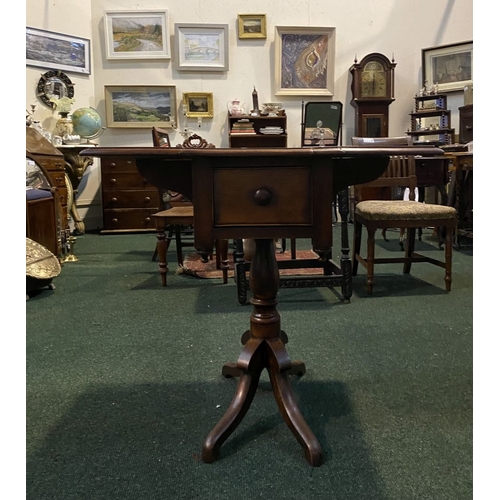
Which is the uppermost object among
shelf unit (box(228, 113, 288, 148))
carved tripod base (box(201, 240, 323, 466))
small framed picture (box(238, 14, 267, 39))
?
small framed picture (box(238, 14, 267, 39))

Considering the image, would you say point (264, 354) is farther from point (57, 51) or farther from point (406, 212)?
point (57, 51)

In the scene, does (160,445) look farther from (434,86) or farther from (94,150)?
(434,86)

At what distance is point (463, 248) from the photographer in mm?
4184

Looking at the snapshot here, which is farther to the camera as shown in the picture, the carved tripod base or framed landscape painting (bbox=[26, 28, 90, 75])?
framed landscape painting (bbox=[26, 28, 90, 75])

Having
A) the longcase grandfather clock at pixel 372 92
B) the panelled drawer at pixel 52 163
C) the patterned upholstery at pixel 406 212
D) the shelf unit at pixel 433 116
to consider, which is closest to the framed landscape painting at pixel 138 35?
the longcase grandfather clock at pixel 372 92

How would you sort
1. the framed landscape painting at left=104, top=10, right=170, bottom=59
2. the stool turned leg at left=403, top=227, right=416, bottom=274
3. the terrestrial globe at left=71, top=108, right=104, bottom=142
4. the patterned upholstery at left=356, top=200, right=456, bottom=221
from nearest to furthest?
the patterned upholstery at left=356, top=200, right=456, bottom=221, the stool turned leg at left=403, top=227, right=416, bottom=274, the terrestrial globe at left=71, top=108, right=104, bottom=142, the framed landscape painting at left=104, top=10, right=170, bottom=59

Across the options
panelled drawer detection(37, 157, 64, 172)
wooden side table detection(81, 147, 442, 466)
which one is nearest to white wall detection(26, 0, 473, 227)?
panelled drawer detection(37, 157, 64, 172)

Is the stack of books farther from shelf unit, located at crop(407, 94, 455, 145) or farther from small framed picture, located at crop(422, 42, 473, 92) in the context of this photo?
small framed picture, located at crop(422, 42, 473, 92)

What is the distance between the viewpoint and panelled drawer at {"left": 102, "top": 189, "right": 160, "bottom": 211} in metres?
5.52

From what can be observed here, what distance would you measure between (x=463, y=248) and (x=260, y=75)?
3402mm

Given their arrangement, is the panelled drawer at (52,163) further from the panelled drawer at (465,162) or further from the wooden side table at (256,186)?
the panelled drawer at (465,162)

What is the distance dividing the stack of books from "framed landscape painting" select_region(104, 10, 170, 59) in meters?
1.32

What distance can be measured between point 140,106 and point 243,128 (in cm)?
142

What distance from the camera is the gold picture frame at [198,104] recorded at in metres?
5.98
